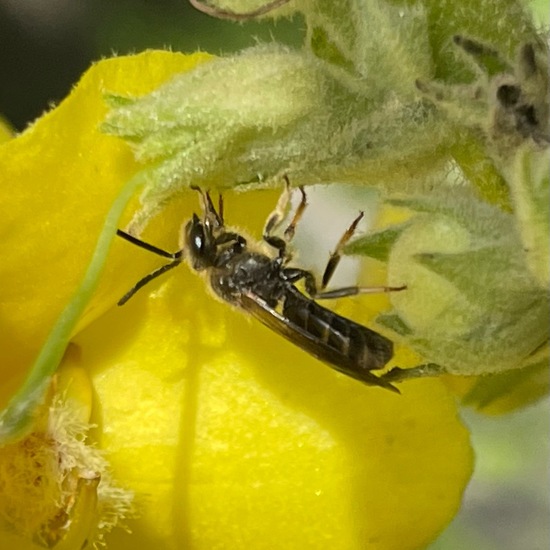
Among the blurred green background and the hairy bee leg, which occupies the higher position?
the blurred green background

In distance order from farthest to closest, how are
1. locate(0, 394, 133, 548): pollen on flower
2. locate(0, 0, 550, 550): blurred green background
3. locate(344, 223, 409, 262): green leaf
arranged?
locate(0, 0, 550, 550): blurred green background, locate(0, 394, 133, 548): pollen on flower, locate(344, 223, 409, 262): green leaf

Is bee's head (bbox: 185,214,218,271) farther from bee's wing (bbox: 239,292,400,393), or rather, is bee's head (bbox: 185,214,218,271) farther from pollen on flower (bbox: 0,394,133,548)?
pollen on flower (bbox: 0,394,133,548)

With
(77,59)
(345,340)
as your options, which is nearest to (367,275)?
(345,340)

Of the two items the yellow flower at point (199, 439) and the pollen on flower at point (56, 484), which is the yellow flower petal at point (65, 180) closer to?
the yellow flower at point (199, 439)

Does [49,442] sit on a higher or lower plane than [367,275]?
lower

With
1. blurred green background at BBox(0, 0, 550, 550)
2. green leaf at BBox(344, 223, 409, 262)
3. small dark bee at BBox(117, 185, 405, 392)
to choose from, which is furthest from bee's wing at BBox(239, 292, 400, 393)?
blurred green background at BBox(0, 0, 550, 550)

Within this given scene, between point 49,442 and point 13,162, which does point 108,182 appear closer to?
point 13,162

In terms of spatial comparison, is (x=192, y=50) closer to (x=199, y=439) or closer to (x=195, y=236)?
(x=195, y=236)
